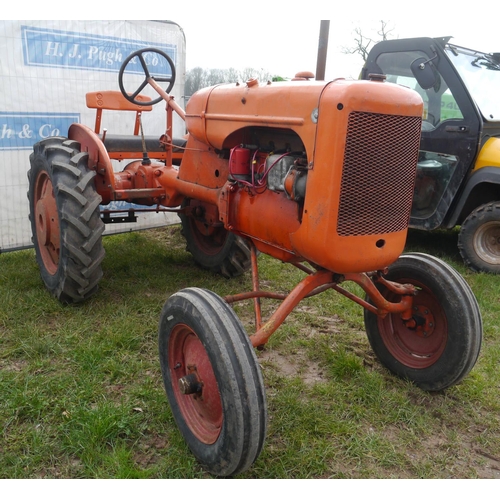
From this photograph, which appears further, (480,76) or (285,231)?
(480,76)

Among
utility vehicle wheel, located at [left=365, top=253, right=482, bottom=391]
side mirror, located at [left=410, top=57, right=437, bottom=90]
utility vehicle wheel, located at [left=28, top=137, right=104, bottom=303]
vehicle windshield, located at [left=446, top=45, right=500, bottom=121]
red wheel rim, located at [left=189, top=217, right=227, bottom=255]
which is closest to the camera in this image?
utility vehicle wheel, located at [left=365, top=253, right=482, bottom=391]

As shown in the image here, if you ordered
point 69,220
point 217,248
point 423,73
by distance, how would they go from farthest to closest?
point 423,73
point 217,248
point 69,220

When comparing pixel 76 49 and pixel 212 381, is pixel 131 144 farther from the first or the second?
pixel 212 381

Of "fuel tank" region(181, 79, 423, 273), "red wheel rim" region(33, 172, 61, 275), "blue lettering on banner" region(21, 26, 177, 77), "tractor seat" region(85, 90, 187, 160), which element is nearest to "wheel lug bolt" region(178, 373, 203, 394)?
"fuel tank" region(181, 79, 423, 273)

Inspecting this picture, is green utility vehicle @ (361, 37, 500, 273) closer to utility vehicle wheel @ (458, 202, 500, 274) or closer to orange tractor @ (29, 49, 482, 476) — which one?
utility vehicle wheel @ (458, 202, 500, 274)

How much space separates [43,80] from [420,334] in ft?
13.5

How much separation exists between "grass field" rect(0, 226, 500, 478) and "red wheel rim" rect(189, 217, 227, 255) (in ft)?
2.29

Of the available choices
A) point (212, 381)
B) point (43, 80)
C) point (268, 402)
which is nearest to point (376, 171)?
point (212, 381)

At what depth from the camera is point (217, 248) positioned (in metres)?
4.38

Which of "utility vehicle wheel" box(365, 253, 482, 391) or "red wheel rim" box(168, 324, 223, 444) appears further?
"utility vehicle wheel" box(365, 253, 482, 391)

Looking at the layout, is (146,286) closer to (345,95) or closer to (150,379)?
(150,379)

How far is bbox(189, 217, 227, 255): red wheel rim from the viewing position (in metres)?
4.32

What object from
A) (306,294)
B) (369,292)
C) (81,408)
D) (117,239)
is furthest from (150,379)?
(117,239)

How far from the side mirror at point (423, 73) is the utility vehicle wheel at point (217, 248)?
7.26ft
